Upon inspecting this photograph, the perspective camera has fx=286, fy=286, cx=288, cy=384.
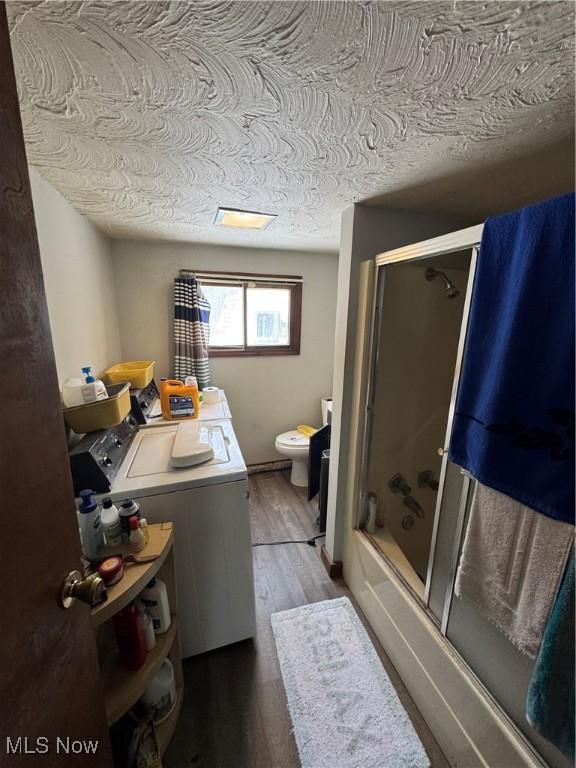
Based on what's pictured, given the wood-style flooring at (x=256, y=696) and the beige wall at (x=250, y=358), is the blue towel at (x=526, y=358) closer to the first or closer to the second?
the wood-style flooring at (x=256, y=696)

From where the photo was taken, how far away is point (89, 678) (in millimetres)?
694

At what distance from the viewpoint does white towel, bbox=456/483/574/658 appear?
704 mm

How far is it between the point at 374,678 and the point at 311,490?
3.86ft

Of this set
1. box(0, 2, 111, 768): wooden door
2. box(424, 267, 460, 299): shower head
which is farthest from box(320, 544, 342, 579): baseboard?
box(424, 267, 460, 299): shower head

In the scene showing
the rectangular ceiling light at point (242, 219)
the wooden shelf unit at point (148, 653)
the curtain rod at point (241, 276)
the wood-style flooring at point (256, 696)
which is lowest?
the wood-style flooring at point (256, 696)

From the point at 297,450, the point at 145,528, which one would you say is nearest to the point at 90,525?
the point at 145,528

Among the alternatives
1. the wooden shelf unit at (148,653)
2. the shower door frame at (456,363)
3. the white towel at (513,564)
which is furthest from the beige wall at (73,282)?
the white towel at (513,564)

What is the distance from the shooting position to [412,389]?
168 centimetres

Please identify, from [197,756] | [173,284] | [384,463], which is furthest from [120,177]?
[197,756]

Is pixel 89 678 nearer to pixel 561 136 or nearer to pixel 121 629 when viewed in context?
pixel 121 629

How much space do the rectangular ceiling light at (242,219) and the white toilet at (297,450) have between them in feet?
5.27

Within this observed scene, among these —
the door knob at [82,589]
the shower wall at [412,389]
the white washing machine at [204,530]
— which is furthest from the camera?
the shower wall at [412,389]

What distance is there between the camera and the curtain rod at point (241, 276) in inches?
94.8

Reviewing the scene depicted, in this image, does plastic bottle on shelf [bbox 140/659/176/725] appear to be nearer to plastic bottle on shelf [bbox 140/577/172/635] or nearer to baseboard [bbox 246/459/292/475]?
plastic bottle on shelf [bbox 140/577/172/635]
